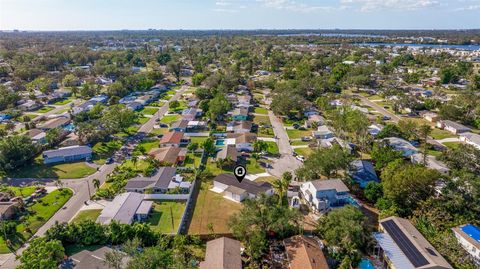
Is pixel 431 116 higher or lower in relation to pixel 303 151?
higher

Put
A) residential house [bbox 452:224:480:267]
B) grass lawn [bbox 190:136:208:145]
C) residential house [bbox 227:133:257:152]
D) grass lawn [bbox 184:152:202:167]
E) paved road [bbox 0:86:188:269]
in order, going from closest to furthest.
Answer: residential house [bbox 452:224:480:267] → paved road [bbox 0:86:188:269] → grass lawn [bbox 184:152:202:167] → residential house [bbox 227:133:257:152] → grass lawn [bbox 190:136:208:145]

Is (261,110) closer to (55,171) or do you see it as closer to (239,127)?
(239,127)

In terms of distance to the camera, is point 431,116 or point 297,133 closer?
point 297,133

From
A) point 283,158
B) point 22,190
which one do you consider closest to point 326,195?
point 283,158

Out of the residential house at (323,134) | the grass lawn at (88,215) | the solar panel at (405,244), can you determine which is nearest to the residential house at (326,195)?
the solar panel at (405,244)

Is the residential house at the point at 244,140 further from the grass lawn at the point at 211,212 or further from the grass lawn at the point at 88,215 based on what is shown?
the grass lawn at the point at 88,215

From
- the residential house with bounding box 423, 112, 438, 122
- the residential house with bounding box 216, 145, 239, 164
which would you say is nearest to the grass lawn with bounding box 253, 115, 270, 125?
the residential house with bounding box 216, 145, 239, 164

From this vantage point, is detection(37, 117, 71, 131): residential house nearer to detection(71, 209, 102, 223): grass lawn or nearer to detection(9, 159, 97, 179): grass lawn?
detection(9, 159, 97, 179): grass lawn
